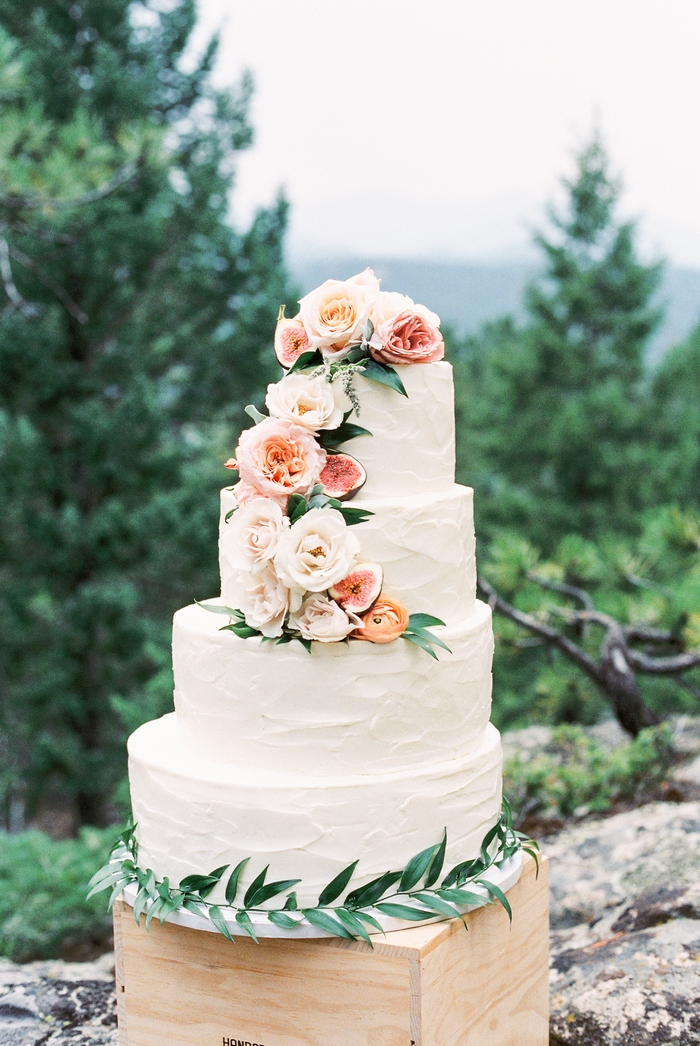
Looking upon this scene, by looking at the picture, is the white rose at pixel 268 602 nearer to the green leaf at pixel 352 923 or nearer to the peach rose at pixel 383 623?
the peach rose at pixel 383 623

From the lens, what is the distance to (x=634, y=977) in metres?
2.96

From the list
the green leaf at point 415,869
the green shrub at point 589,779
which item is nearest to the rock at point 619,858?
the green shrub at point 589,779

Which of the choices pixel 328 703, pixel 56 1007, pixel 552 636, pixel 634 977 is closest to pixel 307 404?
pixel 328 703

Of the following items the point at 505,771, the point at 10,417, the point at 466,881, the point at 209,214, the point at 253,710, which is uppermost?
the point at 209,214

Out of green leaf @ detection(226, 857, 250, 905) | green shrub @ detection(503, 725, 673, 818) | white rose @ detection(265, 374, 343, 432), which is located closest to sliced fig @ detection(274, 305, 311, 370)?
white rose @ detection(265, 374, 343, 432)

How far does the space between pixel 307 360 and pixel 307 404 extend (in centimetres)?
14

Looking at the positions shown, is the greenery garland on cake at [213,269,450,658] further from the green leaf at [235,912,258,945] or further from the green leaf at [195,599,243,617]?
the green leaf at [235,912,258,945]

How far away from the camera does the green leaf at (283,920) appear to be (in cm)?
211

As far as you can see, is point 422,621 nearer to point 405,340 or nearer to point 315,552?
point 315,552

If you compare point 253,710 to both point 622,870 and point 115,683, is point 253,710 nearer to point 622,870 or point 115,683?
point 622,870

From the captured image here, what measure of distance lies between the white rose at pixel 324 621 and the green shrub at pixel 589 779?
296 centimetres

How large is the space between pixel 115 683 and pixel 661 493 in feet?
18.2

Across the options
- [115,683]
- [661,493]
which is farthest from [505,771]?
[661,493]

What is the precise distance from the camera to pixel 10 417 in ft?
27.0
